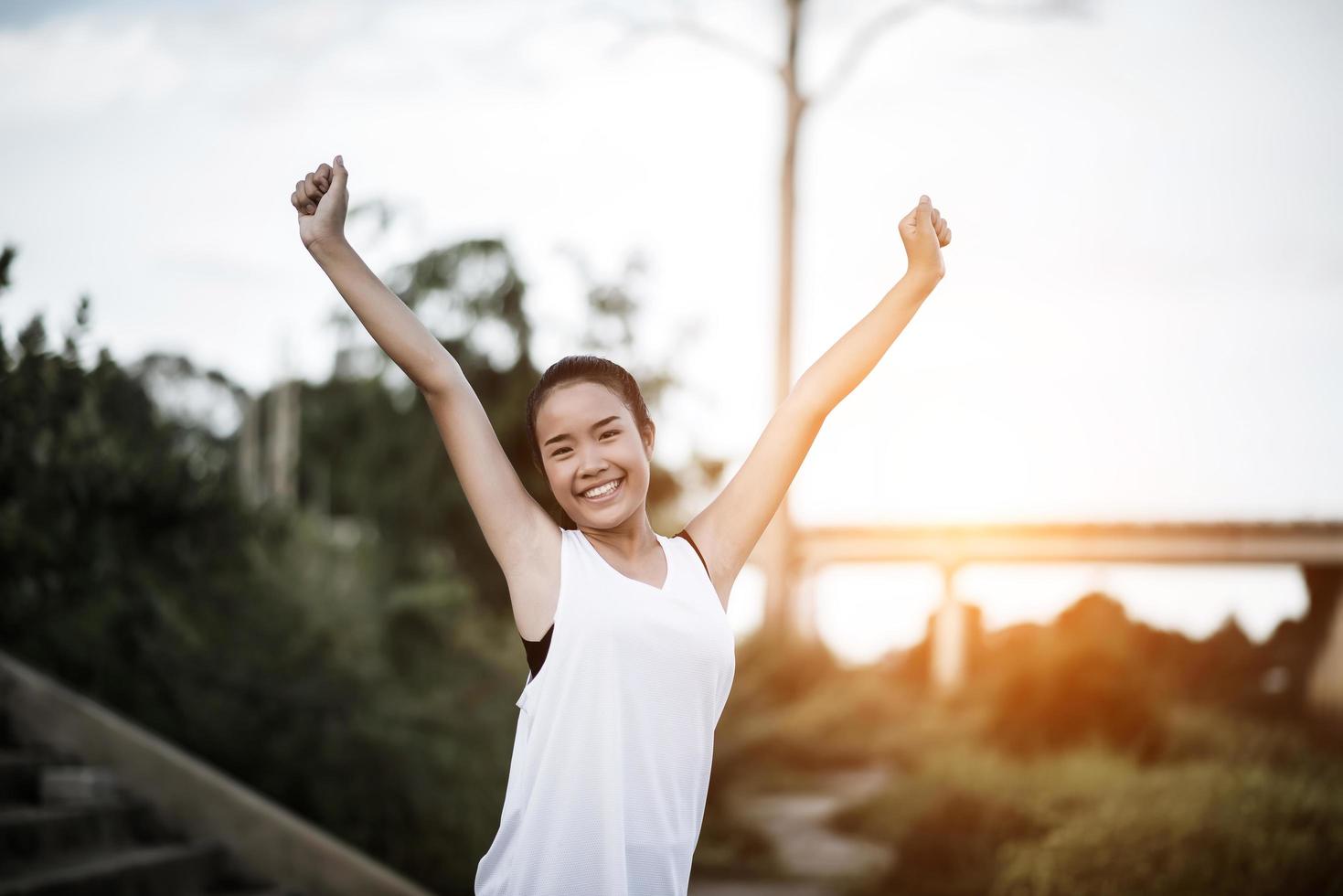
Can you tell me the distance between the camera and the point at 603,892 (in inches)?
70.0

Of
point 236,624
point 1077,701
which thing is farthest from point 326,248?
A: point 1077,701

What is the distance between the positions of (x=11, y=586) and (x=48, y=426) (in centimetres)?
95

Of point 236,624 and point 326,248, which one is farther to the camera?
point 236,624

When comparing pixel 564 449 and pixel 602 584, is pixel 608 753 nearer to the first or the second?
pixel 602 584

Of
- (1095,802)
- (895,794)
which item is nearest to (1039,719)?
(895,794)

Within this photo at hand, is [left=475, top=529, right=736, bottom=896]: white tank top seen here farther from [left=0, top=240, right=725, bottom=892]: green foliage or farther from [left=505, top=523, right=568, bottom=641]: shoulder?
[left=0, top=240, right=725, bottom=892]: green foliage

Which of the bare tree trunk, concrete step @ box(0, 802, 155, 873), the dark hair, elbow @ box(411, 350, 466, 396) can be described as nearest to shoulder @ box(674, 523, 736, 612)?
the dark hair

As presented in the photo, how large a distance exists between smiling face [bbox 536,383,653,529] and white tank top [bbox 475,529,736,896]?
141 mm

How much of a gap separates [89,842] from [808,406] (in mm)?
4042

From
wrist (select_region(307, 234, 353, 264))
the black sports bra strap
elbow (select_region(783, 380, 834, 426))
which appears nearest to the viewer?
wrist (select_region(307, 234, 353, 264))

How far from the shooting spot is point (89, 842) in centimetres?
482

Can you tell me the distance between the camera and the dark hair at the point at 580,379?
206 centimetres

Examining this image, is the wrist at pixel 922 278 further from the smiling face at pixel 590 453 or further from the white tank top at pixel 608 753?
the white tank top at pixel 608 753

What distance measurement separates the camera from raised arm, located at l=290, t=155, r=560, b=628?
1991 mm
